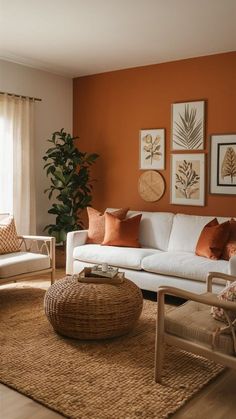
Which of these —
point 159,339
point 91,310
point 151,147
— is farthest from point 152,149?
point 159,339

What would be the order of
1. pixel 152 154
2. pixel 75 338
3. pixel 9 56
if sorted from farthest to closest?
pixel 152 154, pixel 9 56, pixel 75 338

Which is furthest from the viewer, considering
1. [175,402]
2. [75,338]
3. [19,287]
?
[19,287]

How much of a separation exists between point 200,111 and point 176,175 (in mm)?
784

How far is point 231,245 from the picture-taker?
12.6 feet

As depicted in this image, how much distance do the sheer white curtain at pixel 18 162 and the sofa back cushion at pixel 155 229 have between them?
1.46 meters

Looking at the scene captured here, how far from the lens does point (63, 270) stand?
5.27 metres

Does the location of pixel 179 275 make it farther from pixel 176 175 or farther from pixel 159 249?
pixel 176 175

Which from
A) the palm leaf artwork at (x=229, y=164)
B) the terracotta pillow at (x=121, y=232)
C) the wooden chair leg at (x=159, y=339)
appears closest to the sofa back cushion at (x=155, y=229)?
the terracotta pillow at (x=121, y=232)

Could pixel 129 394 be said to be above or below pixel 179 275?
below

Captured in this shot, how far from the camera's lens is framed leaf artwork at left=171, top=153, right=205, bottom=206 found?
4.77 m

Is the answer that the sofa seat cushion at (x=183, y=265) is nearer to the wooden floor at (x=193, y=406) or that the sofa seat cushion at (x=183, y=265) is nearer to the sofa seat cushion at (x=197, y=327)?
the sofa seat cushion at (x=197, y=327)

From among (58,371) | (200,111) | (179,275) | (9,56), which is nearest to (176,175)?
(200,111)

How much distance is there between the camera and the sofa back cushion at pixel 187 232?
4.33m

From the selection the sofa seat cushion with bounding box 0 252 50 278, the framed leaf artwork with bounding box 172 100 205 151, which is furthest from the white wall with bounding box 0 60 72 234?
the framed leaf artwork with bounding box 172 100 205 151
